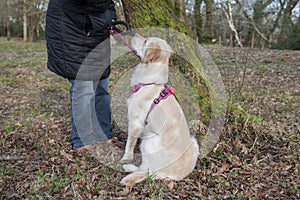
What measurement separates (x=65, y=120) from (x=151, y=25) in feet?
7.42

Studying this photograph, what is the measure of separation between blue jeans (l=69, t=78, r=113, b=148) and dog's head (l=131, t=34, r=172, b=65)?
78cm

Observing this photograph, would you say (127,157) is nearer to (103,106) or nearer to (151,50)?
(103,106)

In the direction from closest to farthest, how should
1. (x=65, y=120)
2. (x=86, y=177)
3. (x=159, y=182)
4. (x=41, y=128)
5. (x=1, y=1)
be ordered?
(x=159, y=182), (x=86, y=177), (x=41, y=128), (x=65, y=120), (x=1, y=1)

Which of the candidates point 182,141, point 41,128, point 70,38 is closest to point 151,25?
point 70,38

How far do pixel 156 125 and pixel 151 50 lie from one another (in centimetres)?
84

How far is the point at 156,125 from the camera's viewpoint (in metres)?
3.18

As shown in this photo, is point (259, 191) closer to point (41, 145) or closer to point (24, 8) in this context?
point (41, 145)

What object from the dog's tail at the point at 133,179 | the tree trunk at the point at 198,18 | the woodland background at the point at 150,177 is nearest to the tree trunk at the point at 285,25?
the tree trunk at the point at 198,18

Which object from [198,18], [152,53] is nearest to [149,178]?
[152,53]

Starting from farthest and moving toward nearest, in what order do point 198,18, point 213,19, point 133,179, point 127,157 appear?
1. point 213,19
2. point 198,18
3. point 127,157
4. point 133,179

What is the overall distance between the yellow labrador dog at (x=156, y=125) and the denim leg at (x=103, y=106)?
0.58 m

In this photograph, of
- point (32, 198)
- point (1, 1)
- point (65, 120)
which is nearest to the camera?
point (32, 198)

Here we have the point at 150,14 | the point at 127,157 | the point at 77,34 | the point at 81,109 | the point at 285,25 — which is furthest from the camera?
the point at 285,25

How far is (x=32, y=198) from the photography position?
279 cm
